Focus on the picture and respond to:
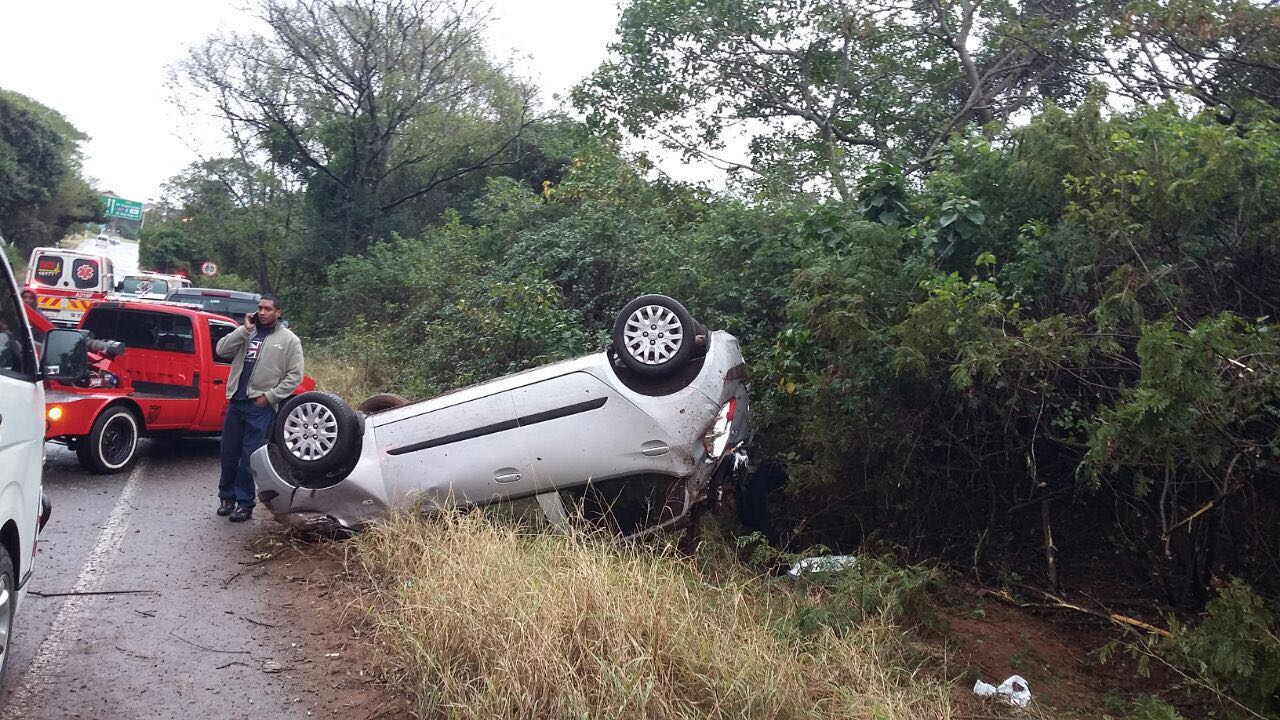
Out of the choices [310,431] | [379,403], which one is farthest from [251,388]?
[310,431]

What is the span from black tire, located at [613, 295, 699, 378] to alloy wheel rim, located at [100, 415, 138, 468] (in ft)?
19.3

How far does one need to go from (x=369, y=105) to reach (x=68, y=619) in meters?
22.7

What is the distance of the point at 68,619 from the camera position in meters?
5.71

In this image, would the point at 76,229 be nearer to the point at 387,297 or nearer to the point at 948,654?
the point at 387,297

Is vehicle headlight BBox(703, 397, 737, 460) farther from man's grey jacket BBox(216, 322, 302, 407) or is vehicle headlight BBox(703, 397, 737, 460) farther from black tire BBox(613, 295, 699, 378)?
man's grey jacket BBox(216, 322, 302, 407)

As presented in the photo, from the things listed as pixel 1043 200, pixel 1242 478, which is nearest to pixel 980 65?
pixel 1043 200

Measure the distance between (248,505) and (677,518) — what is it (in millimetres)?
3728

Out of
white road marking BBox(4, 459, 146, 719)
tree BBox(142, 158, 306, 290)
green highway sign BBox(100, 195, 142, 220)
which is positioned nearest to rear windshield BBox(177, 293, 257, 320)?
tree BBox(142, 158, 306, 290)

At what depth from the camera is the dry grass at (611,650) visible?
4.12 meters

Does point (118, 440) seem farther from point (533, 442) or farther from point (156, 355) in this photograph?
point (533, 442)

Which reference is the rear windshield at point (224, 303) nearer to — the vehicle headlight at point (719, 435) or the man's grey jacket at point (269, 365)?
the man's grey jacket at point (269, 365)

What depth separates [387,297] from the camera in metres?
21.9

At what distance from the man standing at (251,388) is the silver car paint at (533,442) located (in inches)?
39.6

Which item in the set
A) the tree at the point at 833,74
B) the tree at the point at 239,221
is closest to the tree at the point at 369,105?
the tree at the point at 239,221
